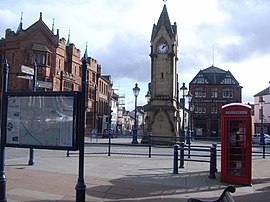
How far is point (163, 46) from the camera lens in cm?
2986

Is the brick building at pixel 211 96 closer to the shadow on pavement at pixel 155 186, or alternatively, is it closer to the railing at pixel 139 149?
the railing at pixel 139 149

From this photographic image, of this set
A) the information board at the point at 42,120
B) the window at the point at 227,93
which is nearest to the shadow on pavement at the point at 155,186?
the information board at the point at 42,120

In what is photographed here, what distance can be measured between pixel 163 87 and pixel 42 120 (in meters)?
23.2

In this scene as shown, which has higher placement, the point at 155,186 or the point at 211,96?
the point at 211,96

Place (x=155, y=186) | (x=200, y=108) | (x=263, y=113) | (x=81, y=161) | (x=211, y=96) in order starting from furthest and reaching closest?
(x=211, y=96)
(x=200, y=108)
(x=263, y=113)
(x=155, y=186)
(x=81, y=161)

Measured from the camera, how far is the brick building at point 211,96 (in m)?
67.8

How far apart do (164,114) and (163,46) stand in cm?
654

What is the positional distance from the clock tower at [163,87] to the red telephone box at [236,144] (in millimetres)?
18602

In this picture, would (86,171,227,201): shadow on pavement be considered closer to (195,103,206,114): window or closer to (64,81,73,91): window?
(64,81,73,91): window

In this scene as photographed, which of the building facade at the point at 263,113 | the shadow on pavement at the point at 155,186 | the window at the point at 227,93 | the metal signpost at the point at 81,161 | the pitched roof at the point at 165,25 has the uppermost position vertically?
the pitched roof at the point at 165,25

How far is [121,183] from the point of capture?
8984 millimetres

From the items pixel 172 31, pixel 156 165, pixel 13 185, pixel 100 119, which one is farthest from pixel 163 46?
pixel 100 119

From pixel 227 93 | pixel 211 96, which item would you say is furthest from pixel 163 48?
pixel 227 93

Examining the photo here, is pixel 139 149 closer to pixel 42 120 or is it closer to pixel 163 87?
pixel 163 87
